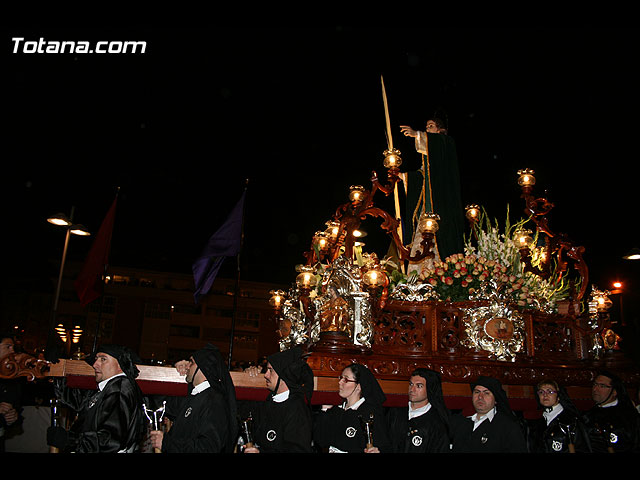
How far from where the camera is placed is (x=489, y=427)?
5234 millimetres

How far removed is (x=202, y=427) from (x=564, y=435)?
12.2 feet

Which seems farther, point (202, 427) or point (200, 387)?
point (200, 387)

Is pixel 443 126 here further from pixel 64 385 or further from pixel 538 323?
pixel 64 385

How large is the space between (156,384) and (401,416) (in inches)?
123

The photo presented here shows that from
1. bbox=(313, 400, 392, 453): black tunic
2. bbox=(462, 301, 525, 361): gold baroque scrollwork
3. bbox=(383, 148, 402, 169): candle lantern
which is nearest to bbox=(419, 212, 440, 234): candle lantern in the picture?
bbox=(383, 148, 402, 169): candle lantern

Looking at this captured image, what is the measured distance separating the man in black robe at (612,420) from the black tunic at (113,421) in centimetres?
470

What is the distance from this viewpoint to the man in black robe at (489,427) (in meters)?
5.07

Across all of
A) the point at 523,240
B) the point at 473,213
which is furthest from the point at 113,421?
the point at 473,213

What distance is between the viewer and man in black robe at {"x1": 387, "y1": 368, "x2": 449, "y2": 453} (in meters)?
5.10

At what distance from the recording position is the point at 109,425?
4.58 metres

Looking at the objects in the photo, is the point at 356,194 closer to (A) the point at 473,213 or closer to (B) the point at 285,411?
(A) the point at 473,213

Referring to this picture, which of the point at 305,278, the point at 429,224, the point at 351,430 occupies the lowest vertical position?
the point at 351,430

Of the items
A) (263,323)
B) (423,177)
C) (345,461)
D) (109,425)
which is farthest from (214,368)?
(263,323)

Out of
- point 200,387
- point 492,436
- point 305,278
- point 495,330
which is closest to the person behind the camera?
point 200,387
